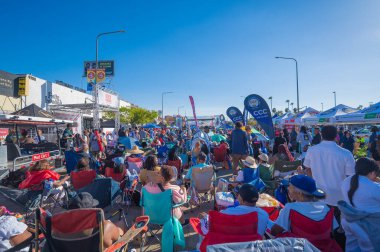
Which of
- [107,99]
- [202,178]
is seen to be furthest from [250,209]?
[107,99]

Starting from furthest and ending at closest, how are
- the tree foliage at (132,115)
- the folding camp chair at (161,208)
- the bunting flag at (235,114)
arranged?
the tree foliage at (132,115)
the bunting flag at (235,114)
the folding camp chair at (161,208)

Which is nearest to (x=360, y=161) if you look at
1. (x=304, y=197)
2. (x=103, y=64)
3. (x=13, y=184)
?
(x=304, y=197)

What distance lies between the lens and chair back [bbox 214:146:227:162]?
35.2 ft

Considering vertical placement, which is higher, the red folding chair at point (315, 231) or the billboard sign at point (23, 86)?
the billboard sign at point (23, 86)

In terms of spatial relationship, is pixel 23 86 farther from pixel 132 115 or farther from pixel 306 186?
pixel 306 186

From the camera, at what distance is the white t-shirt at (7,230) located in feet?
8.44

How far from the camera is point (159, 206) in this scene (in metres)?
3.71

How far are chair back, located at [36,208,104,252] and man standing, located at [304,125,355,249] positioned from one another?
9.38ft

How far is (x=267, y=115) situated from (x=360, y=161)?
520cm

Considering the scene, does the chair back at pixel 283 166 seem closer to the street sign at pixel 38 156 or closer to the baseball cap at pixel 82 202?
the baseball cap at pixel 82 202

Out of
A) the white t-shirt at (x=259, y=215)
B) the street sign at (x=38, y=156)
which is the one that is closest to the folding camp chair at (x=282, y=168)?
the white t-shirt at (x=259, y=215)

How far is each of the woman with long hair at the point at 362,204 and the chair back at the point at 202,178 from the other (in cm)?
302

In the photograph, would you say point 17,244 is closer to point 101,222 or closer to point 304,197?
point 101,222

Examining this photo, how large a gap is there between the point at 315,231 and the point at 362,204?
0.69 metres
